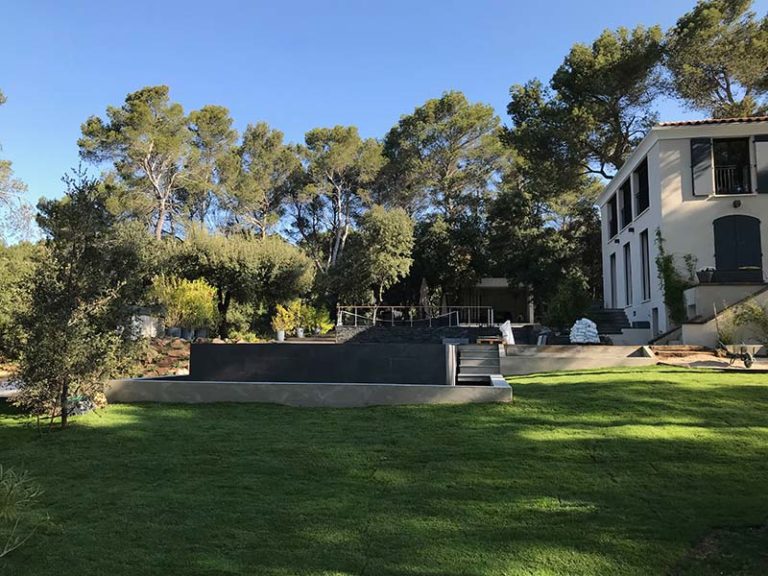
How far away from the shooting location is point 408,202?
1558 inches

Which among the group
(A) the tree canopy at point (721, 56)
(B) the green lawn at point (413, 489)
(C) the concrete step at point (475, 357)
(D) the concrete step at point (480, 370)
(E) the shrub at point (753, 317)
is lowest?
(B) the green lawn at point (413, 489)

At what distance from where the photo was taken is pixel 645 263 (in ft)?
62.9

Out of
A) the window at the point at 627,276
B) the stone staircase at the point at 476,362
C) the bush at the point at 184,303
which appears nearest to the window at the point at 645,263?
the window at the point at 627,276

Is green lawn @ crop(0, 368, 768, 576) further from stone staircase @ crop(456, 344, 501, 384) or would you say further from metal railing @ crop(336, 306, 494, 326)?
metal railing @ crop(336, 306, 494, 326)

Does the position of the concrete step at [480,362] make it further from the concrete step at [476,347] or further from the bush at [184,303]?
the bush at [184,303]

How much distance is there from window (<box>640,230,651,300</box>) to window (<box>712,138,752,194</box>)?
2674mm

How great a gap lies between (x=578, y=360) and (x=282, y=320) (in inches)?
662

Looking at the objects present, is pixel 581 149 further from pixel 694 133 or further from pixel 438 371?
pixel 438 371

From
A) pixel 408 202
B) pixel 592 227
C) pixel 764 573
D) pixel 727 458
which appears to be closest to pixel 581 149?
pixel 592 227

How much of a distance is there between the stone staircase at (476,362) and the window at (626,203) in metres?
10.7

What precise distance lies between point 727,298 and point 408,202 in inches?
1067

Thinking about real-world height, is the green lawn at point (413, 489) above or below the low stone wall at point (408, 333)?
below

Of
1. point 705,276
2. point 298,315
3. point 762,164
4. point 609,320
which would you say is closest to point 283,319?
point 298,315

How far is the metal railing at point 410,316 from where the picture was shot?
97.6 feet
